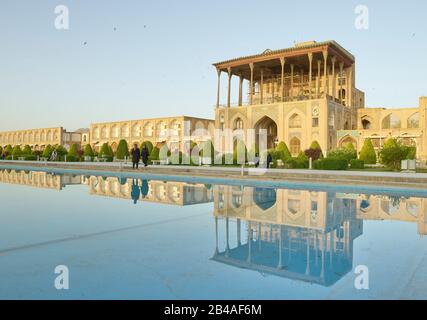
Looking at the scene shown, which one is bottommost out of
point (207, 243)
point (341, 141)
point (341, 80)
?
point (207, 243)

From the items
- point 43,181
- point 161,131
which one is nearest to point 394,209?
point 43,181

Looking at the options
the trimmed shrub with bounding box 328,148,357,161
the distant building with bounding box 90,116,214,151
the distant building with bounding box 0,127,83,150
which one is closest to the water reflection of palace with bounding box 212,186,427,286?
the trimmed shrub with bounding box 328,148,357,161

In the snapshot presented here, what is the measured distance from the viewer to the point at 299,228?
5273 millimetres

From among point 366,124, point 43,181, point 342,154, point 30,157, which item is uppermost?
point 366,124

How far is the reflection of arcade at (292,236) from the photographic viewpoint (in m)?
3.47

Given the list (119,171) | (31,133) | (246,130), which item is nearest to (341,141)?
(246,130)

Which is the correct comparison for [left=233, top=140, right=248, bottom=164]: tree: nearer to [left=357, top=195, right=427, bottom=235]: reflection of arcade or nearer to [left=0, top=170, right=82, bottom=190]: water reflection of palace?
[left=0, top=170, right=82, bottom=190]: water reflection of palace

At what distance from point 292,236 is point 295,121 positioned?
24.2m

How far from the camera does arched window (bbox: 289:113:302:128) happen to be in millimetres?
27812

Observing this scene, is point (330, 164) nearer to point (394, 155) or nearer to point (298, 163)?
point (298, 163)

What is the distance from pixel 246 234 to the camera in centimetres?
490

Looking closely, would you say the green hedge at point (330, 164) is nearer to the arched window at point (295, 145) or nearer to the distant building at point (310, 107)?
the distant building at point (310, 107)
